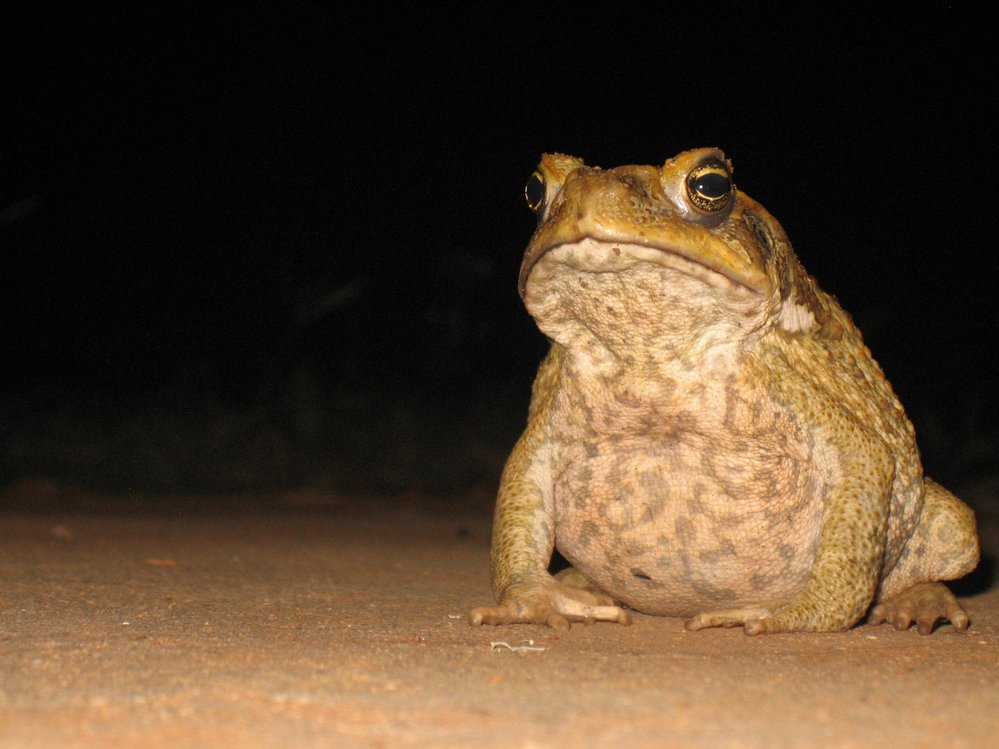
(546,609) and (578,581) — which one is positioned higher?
(546,609)

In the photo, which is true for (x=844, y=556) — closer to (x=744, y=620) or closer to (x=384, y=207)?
(x=744, y=620)

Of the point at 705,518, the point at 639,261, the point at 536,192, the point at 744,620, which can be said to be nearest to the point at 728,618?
the point at 744,620

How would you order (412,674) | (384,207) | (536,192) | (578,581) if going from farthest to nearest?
(384,207)
(578,581)
(536,192)
(412,674)

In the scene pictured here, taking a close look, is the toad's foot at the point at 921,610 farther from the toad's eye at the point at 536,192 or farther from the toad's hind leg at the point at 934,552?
the toad's eye at the point at 536,192

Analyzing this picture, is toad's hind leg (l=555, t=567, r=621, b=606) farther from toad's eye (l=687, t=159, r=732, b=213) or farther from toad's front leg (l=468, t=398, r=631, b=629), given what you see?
toad's eye (l=687, t=159, r=732, b=213)

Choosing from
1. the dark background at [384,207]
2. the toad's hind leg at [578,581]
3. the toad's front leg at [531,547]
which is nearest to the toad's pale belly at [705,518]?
the toad's front leg at [531,547]

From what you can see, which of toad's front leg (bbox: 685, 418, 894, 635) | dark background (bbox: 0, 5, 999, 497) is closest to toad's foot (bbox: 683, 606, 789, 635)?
toad's front leg (bbox: 685, 418, 894, 635)
